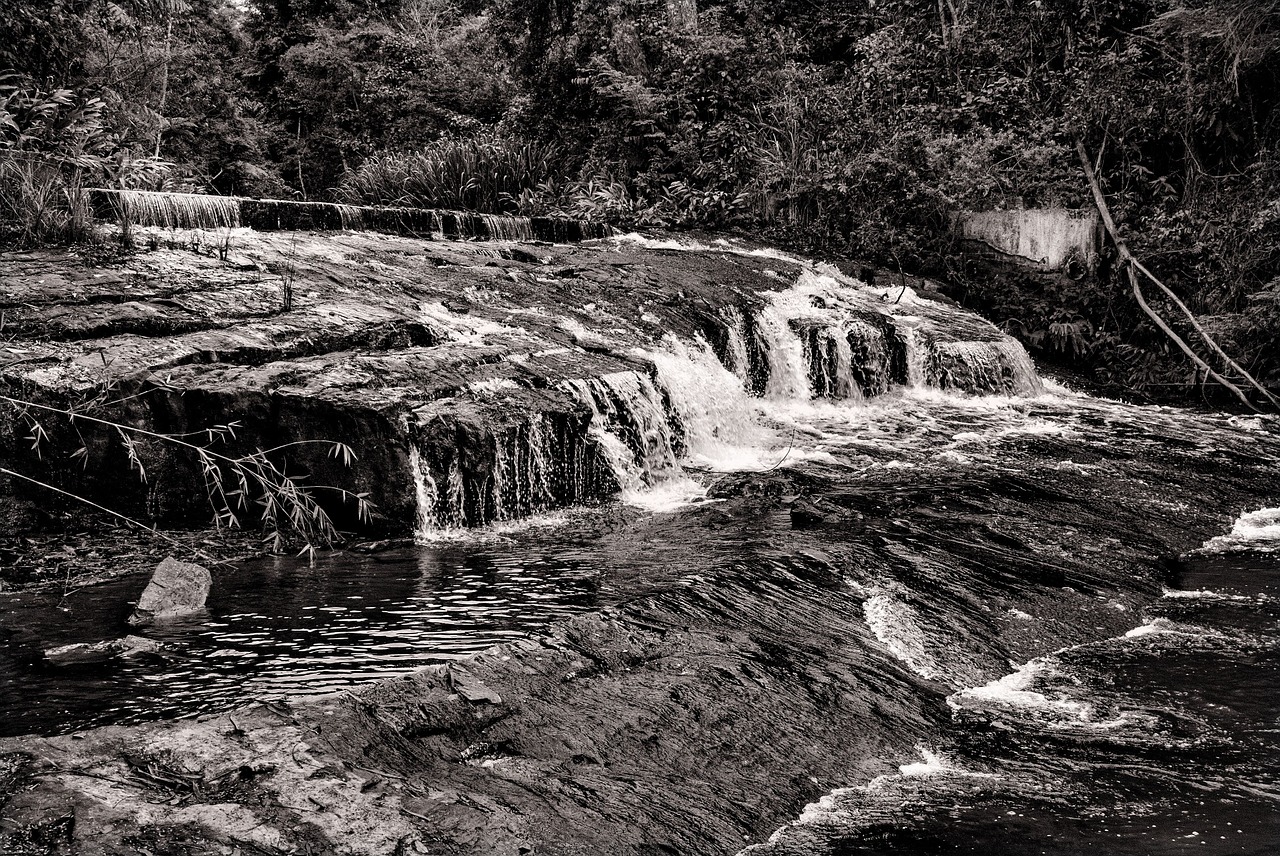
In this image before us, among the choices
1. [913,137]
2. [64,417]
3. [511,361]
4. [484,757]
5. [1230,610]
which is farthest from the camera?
[913,137]

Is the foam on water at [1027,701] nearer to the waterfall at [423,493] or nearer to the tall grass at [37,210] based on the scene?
the waterfall at [423,493]

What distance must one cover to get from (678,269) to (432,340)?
4.35 m

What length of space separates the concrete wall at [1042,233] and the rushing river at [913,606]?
4920 mm

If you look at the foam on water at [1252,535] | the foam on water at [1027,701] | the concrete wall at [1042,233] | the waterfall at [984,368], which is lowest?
the foam on water at [1027,701]

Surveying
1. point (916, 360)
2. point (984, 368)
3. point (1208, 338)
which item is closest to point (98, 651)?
point (916, 360)

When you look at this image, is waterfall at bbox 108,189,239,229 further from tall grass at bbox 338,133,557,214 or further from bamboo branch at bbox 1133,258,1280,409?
bamboo branch at bbox 1133,258,1280,409

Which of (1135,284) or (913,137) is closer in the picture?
(1135,284)

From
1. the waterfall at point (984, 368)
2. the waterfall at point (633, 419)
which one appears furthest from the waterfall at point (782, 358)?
the waterfall at point (633, 419)

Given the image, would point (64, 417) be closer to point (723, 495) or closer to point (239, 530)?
point (239, 530)

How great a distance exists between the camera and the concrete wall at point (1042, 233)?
43.9 ft

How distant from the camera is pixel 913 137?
46.2 feet

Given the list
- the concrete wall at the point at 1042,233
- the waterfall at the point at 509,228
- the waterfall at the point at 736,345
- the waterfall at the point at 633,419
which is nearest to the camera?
the waterfall at the point at 633,419

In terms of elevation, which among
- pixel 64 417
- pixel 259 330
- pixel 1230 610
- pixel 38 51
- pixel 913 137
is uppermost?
pixel 38 51

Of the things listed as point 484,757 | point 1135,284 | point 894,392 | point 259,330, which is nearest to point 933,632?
point 484,757
